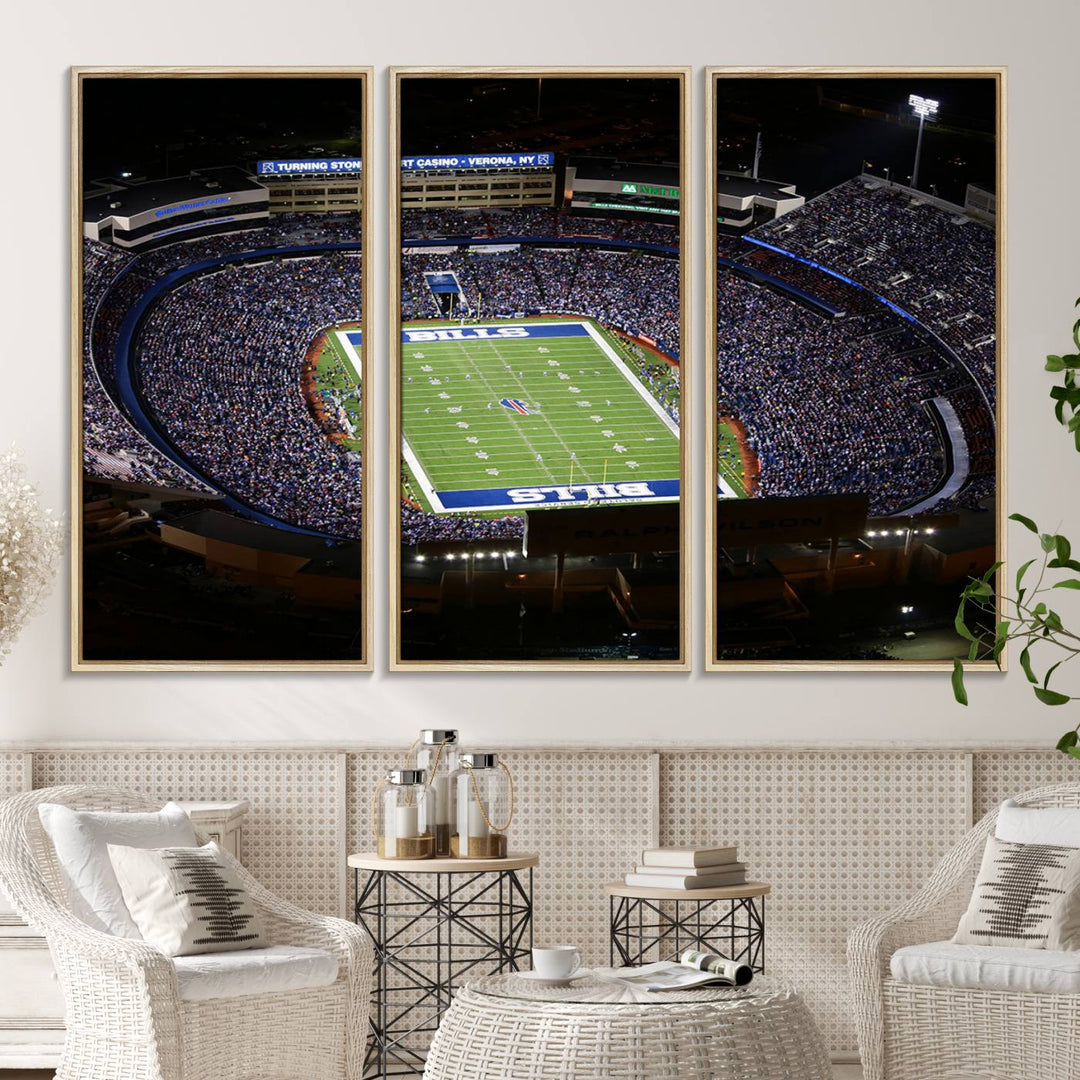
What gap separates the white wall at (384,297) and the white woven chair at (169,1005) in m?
0.80

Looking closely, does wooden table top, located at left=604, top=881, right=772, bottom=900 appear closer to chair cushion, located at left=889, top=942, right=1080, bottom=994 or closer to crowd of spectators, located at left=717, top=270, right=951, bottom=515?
chair cushion, located at left=889, top=942, right=1080, bottom=994

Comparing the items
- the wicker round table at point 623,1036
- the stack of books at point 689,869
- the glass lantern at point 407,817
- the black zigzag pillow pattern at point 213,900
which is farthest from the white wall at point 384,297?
the wicker round table at point 623,1036

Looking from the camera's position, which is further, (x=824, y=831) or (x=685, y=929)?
(x=824, y=831)

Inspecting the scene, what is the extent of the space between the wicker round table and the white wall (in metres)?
1.85

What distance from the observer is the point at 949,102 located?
4.61m

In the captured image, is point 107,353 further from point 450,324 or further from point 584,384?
point 584,384

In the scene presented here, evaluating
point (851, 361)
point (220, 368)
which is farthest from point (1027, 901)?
point (220, 368)

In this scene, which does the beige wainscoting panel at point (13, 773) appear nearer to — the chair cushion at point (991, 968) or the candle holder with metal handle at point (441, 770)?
the candle holder with metal handle at point (441, 770)

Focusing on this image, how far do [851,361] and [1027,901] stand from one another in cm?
185

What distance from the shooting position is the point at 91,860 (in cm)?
364

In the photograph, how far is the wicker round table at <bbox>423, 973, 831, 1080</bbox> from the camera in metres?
2.52

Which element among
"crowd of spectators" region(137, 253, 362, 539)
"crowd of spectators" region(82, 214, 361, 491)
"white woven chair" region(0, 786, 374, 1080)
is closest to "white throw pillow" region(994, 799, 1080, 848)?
"white woven chair" region(0, 786, 374, 1080)

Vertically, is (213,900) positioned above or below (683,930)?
above

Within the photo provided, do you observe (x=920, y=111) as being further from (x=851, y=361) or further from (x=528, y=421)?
(x=528, y=421)
